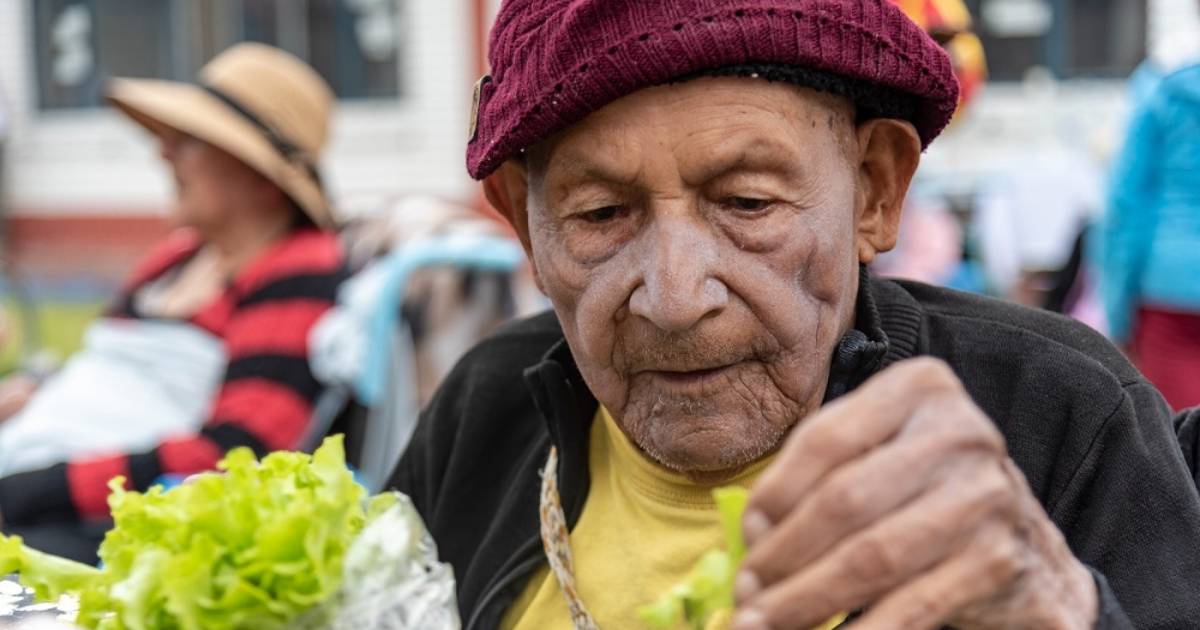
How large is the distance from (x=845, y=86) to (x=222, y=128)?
2829 millimetres

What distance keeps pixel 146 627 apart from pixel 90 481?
235cm

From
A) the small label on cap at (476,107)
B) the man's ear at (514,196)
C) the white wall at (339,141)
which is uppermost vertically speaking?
the small label on cap at (476,107)

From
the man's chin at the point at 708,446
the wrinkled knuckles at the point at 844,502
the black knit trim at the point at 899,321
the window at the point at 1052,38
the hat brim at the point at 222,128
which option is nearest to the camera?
the wrinkled knuckles at the point at 844,502

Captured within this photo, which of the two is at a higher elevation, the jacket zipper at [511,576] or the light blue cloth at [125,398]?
the jacket zipper at [511,576]

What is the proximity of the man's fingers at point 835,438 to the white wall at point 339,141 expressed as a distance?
11779 mm

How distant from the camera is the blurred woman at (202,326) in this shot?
133 inches

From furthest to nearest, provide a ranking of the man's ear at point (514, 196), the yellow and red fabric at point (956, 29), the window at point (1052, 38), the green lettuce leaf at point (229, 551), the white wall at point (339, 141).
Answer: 1. the white wall at point (339, 141)
2. the window at point (1052, 38)
3. the yellow and red fabric at point (956, 29)
4. the man's ear at point (514, 196)
5. the green lettuce leaf at point (229, 551)

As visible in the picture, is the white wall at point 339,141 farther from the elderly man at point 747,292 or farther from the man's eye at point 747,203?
the man's eye at point 747,203

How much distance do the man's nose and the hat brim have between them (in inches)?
105

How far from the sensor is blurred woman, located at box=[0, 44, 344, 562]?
3373 mm

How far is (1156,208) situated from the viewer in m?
3.85

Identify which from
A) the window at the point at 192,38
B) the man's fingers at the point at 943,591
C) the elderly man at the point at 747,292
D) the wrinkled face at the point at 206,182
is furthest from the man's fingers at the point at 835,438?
the window at the point at 192,38

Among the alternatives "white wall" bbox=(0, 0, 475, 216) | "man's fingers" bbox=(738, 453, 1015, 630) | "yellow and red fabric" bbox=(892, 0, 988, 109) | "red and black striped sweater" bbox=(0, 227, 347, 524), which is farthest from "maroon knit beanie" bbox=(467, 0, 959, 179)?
"white wall" bbox=(0, 0, 475, 216)

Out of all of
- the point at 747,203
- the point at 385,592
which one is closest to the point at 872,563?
the point at 385,592
